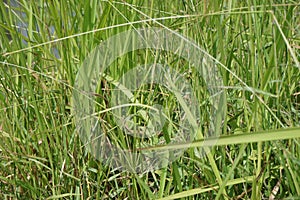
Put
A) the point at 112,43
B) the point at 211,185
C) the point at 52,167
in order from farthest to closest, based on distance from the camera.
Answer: the point at 112,43
the point at 52,167
the point at 211,185

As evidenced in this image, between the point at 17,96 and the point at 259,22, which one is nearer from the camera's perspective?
the point at 259,22

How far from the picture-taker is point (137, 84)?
1.07 meters

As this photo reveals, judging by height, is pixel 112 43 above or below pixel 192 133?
above

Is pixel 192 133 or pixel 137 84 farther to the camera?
pixel 137 84

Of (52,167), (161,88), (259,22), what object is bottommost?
(52,167)

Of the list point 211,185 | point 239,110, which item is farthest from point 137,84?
point 211,185

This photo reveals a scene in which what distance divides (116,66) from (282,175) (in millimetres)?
401

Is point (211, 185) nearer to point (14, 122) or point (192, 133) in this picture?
point (192, 133)

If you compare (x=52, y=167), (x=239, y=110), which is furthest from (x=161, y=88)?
(x=52, y=167)

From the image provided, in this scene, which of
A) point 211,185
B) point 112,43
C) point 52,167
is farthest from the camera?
point 112,43

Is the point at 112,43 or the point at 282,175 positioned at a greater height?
the point at 112,43

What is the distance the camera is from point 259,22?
0.89m

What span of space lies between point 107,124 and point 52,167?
13 cm

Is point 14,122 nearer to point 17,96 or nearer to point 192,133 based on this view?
point 17,96
